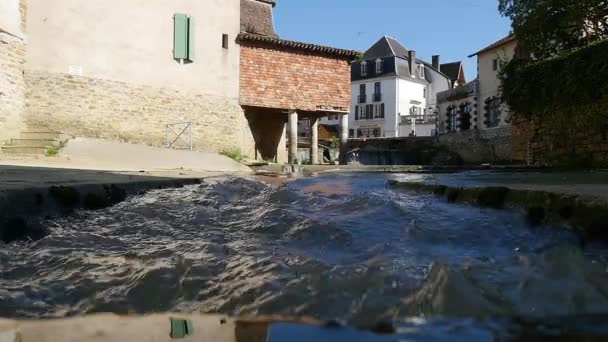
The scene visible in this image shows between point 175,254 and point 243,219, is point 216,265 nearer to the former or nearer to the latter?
point 175,254

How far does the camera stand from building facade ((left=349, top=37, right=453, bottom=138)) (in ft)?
158

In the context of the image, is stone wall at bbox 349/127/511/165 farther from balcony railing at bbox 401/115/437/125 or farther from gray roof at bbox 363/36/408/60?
gray roof at bbox 363/36/408/60

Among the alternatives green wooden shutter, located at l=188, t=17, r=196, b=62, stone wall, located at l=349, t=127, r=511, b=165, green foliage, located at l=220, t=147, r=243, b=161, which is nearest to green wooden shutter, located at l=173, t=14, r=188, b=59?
green wooden shutter, located at l=188, t=17, r=196, b=62

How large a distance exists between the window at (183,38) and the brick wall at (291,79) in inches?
81.7

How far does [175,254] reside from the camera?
2.46m

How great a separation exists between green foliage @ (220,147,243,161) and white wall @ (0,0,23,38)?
698 centimetres

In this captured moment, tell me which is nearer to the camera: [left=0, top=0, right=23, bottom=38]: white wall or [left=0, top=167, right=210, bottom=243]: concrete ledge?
[left=0, top=167, right=210, bottom=243]: concrete ledge

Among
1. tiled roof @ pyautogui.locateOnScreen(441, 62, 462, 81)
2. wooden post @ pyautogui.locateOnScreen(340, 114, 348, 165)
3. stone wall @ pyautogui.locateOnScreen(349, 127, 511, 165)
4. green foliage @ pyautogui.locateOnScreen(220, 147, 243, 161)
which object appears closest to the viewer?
green foliage @ pyautogui.locateOnScreen(220, 147, 243, 161)

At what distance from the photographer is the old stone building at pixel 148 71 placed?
13445 millimetres

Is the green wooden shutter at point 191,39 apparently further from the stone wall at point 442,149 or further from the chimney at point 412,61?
the chimney at point 412,61

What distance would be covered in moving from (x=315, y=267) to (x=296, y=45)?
1678cm

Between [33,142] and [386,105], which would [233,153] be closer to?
[33,142]

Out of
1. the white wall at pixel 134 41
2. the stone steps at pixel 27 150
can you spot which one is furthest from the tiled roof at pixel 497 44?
the stone steps at pixel 27 150

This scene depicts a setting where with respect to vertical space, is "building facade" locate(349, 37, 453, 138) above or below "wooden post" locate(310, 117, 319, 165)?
above
